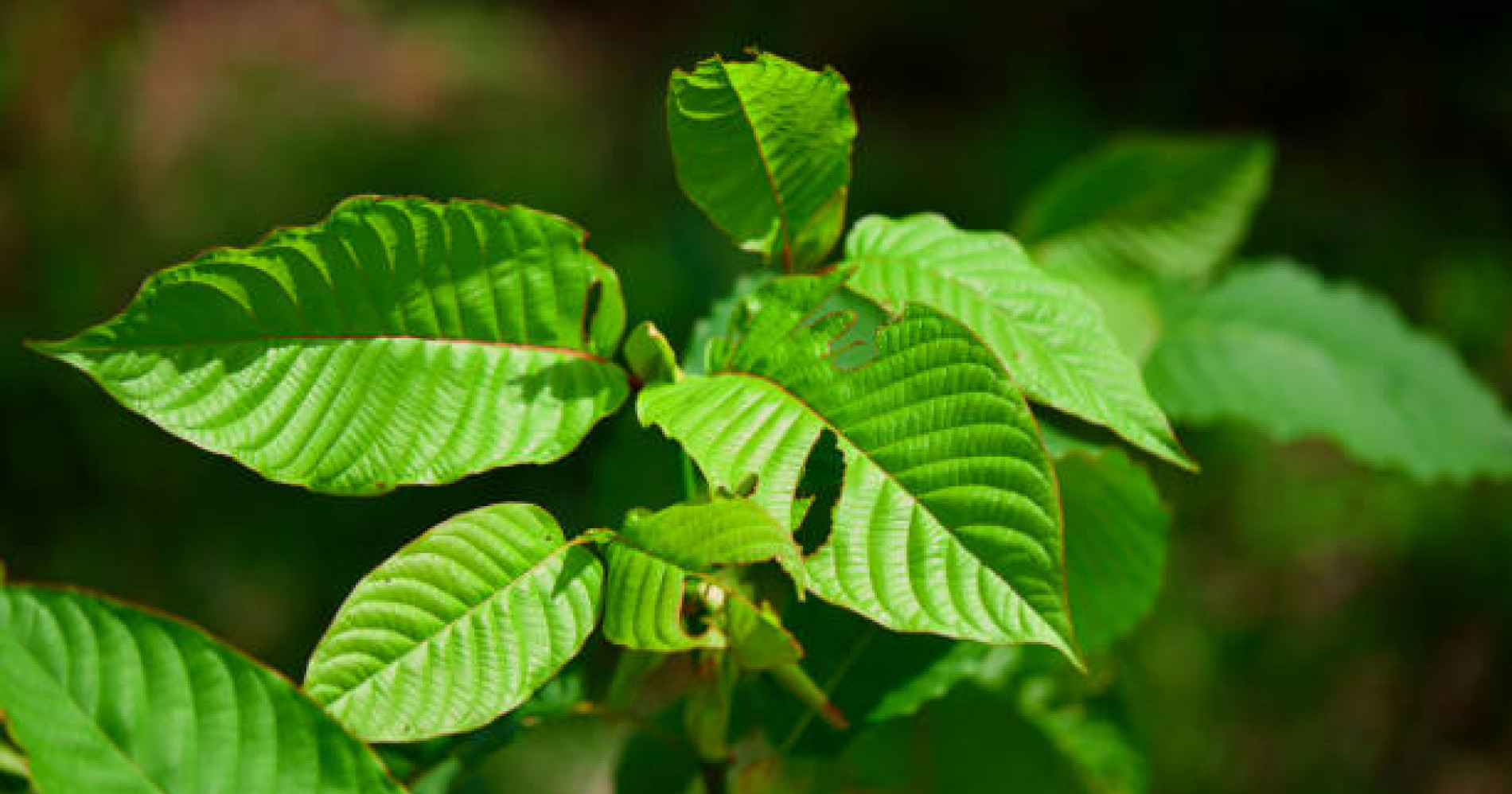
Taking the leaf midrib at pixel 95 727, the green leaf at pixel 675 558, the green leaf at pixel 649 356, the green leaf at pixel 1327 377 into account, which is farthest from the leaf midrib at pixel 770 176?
the green leaf at pixel 1327 377

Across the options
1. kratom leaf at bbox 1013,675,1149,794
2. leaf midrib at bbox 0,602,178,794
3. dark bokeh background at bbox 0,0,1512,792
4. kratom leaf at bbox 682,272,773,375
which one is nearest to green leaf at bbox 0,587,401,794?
leaf midrib at bbox 0,602,178,794

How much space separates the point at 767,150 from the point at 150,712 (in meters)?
0.50

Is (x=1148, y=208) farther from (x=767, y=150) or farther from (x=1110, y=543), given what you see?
(x=767, y=150)

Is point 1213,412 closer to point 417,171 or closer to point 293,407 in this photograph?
point 293,407

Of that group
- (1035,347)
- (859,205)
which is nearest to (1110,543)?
(1035,347)

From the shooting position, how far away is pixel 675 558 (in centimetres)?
63

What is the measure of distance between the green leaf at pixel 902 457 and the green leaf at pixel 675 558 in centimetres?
2

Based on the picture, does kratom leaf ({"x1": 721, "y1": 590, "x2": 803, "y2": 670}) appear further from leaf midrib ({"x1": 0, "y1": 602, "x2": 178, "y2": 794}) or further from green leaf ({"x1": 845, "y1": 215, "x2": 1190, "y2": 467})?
leaf midrib ({"x1": 0, "y1": 602, "x2": 178, "y2": 794})

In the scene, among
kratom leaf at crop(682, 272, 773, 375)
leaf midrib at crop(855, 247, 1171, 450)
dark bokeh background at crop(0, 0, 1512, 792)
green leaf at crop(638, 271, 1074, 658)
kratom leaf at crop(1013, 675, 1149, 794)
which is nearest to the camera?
green leaf at crop(638, 271, 1074, 658)

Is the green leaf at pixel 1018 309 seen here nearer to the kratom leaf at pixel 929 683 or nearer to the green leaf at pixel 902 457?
the green leaf at pixel 902 457

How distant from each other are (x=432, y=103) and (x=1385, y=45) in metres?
4.11

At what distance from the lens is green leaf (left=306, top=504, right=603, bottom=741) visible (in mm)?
590

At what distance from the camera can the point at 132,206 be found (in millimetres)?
4273

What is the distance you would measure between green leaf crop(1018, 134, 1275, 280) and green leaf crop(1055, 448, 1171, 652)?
388 mm
